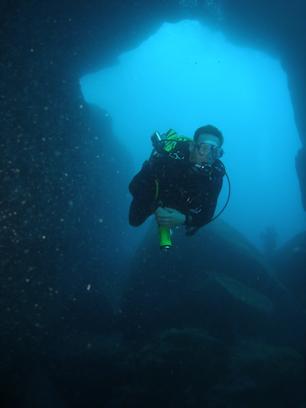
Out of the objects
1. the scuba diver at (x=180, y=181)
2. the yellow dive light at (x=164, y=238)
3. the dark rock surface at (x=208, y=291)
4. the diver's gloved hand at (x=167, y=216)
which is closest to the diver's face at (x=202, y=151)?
the scuba diver at (x=180, y=181)

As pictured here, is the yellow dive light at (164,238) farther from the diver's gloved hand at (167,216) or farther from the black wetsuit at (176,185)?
the black wetsuit at (176,185)

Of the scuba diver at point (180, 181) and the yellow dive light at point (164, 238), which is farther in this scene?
the yellow dive light at point (164, 238)

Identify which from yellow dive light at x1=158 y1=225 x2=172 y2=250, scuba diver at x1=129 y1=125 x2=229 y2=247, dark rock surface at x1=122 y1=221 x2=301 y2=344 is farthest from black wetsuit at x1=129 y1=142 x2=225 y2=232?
dark rock surface at x1=122 y1=221 x2=301 y2=344

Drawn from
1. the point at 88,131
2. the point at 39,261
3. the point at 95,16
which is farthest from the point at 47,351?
the point at 95,16

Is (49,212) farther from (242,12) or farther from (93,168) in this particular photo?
(242,12)

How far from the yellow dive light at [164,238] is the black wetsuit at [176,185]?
0.30 meters

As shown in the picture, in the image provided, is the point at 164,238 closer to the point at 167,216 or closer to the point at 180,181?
the point at 167,216

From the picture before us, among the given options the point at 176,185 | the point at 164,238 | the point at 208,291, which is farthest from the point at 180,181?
the point at 208,291

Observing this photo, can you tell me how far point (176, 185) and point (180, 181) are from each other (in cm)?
7

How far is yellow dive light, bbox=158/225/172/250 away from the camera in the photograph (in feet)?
16.5

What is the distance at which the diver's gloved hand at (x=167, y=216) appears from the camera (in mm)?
5117

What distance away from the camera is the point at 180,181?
484 centimetres

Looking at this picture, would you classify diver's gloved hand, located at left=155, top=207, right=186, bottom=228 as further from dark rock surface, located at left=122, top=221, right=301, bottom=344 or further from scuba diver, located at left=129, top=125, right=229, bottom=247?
dark rock surface, located at left=122, top=221, right=301, bottom=344

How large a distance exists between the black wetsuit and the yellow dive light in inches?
11.9
